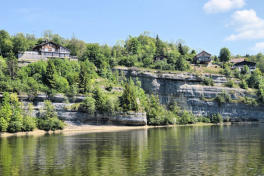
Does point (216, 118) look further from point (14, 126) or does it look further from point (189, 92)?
point (14, 126)

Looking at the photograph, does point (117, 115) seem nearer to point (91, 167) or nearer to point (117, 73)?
point (117, 73)

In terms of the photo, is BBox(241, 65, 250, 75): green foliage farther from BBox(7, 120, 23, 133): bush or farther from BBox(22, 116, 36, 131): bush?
BBox(7, 120, 23, 133): bush

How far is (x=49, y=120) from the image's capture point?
282 ft

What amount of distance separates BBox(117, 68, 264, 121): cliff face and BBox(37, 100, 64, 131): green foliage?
43390 mm

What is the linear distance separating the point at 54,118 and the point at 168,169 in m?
60.0

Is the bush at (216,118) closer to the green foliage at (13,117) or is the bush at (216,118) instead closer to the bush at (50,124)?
the bush at (50,124)

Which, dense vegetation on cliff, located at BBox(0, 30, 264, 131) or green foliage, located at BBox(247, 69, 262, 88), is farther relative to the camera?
green foliage, located at BBox(247, 69, 262, 88)

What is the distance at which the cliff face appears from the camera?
417 ft

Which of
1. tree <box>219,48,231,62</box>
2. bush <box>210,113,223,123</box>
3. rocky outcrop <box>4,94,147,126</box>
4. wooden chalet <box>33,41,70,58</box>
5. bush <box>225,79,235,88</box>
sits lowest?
bush <box>210,113,223,123</box>

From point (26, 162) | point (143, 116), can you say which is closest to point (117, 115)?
point (143, 116)

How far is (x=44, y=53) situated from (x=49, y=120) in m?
37.9

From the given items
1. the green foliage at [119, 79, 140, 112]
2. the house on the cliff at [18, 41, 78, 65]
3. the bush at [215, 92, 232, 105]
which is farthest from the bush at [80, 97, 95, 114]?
the bush at [215, 92, 232, 105]

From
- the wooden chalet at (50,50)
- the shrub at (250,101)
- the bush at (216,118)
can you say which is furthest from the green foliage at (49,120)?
the shrub at (250,101)

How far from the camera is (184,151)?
44.3 metres
